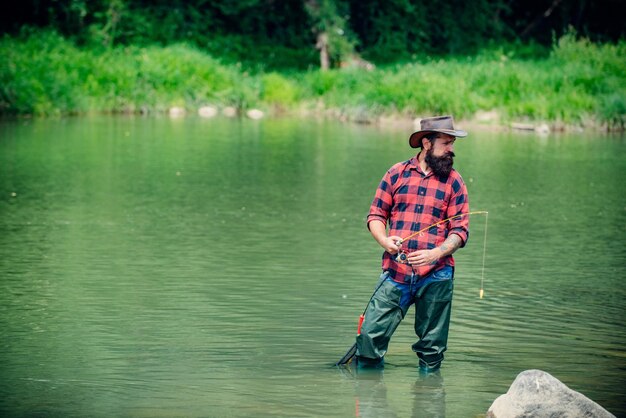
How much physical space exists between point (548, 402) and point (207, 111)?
86.7 feet

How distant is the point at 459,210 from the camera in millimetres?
6949

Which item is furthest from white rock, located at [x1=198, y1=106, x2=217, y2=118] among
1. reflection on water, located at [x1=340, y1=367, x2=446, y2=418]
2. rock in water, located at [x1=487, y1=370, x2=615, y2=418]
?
rock in water, located at [x1=487, y1=370, x2=615, y2=418]

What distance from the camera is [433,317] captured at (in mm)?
7039

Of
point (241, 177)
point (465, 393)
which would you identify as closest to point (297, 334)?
point (465, 393)

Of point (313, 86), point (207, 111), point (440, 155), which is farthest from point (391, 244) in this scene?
point (313, 86)

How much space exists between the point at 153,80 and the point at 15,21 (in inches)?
354

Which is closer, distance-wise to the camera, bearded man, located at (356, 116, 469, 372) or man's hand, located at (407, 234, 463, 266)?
man's hand, located at (407, 234, 463, 266)

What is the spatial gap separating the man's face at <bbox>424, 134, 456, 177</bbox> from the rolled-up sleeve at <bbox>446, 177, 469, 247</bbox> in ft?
0.41

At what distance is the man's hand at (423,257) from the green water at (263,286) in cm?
85

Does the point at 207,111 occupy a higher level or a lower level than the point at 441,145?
lower

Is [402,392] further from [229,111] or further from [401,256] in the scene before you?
[229,111]

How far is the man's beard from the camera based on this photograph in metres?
6.89

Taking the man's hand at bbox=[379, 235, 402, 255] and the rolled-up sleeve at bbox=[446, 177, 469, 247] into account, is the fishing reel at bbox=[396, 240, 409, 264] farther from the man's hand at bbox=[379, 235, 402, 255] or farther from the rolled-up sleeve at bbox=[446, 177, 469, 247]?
the rolled-up sleeve at bbox=[446, 177, 469, 247]

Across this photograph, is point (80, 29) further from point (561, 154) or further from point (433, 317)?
point (433, 317)
